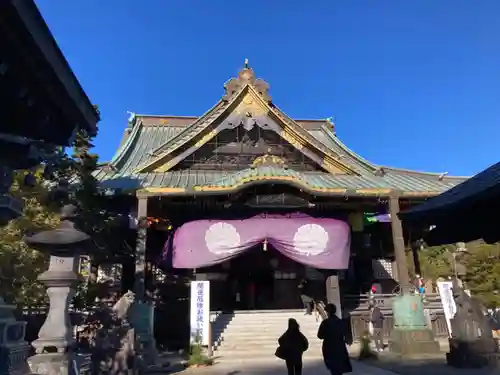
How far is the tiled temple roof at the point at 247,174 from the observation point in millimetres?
14188

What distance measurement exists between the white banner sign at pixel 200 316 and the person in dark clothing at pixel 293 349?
6.19 meters

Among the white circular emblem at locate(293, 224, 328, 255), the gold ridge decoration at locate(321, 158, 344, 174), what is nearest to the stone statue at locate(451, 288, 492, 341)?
the white circular emblem at locate(293, 224, 328, 255)

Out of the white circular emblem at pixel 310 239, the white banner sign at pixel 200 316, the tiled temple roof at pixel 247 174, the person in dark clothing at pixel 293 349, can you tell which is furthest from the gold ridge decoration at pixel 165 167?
the person in dark clothing at pixel 293 349

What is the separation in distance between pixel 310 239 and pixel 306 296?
134 inches

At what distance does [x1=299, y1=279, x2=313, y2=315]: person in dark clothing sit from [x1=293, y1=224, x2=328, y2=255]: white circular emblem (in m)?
2.89

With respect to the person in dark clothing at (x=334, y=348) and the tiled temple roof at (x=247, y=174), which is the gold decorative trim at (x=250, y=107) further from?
the person in dark clothing at (x=334, y=348)

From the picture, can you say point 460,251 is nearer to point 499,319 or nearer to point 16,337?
point 499,319

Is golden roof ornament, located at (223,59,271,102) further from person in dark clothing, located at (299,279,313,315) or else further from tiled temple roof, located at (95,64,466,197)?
person in dark clothing, located at (299,279,313,315)

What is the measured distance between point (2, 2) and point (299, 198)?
12.8 meters

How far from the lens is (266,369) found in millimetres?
10438

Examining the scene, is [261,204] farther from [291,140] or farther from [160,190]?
[160,190]

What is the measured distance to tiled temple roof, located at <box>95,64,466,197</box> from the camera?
46.5 feet

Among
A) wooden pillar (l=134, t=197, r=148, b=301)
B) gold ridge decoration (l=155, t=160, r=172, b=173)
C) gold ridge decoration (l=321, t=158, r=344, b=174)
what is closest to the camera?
wooden pillar (l=134, t=197, r=148, b=301)

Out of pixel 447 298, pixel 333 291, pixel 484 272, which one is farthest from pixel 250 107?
pixel 484 272
